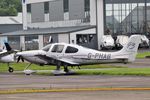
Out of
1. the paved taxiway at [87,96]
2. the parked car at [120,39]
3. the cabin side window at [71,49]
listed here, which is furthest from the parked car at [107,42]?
the paved taxiway at [87,96]

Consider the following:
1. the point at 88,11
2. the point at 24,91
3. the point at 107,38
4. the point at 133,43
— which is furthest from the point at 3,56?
the point at 88,11

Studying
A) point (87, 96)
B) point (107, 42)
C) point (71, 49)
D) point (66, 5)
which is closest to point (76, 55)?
point (71, 49)

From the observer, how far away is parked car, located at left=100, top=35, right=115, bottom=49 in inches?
2997

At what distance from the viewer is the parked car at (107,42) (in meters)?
76.1

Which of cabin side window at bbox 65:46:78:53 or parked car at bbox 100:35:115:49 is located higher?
cabin side window at bbox 65:46:78:53

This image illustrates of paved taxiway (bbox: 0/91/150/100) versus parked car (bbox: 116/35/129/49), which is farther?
parked car (bbox: 116/35/129/49)

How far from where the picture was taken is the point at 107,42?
76.1 m

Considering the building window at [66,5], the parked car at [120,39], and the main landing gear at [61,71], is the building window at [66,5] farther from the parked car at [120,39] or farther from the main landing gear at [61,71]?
the main landing gear at [61,71]

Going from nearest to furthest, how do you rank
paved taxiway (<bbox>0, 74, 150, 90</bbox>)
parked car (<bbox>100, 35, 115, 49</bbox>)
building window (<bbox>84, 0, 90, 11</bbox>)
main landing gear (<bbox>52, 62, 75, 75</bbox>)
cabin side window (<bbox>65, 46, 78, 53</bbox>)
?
paved taxiway (<bbox>0, 74, 150, 90</bbox>)
main landing gear (<bbox>52, 62, 75, 75</bbox>)
cabin side window (<bbox>65, 46, 78, 53</bbox>)
parked car (<bbox>100, 35, 115, 49</bbox>)
building window (<bbox>84, 0, 90, 11</bbox>)

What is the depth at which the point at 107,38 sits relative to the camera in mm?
77125

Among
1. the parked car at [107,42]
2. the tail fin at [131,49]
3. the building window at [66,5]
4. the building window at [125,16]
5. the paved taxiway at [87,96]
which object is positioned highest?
the building window at [66,5]

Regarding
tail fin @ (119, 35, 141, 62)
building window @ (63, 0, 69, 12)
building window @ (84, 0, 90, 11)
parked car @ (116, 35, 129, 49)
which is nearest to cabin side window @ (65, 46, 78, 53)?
tail fin @ (119, 35, 141, 62)

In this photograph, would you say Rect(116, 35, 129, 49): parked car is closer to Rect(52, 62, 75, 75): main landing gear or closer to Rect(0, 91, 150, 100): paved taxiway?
Rect(52, 62, 75, 75): main landing gear

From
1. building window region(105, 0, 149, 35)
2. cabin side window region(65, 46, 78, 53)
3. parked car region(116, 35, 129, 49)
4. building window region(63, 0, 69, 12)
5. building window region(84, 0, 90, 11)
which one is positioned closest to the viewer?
cabin side window region(65, 46, 78, 53)
